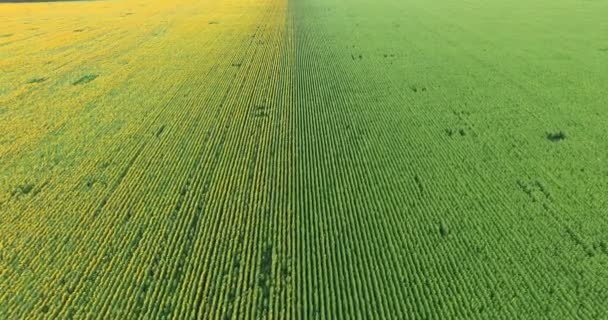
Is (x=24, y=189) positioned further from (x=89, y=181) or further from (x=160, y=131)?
(x=160, y=131)

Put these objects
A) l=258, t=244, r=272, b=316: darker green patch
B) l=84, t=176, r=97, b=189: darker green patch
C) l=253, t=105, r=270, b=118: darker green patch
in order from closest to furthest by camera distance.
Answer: l=258, t=244, r=272, b=316: darker green patch → l=84, t=176, r=97, b=189: darker green patch → l=253, t=105, r=270, b=118: darker green patch

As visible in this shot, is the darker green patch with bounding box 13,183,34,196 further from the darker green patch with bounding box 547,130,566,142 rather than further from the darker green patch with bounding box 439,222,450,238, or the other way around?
the darker green patch with bounding box 547,130,566,142

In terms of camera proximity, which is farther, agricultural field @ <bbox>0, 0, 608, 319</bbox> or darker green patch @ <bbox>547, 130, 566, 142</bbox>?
darker green patch @ <bbox>547, 130, 566, 142</bbox>

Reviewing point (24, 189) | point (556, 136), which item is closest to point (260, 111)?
point (24, 189)

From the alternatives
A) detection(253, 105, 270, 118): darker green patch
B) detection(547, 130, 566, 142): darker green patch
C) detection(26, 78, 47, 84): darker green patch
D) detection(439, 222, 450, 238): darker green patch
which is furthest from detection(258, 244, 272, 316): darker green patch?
detection(26, 78, 47, 84): darker green patch

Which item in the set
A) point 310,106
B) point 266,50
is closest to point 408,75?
point 310,106

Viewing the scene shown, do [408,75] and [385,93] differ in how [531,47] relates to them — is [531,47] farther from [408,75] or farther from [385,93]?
[385,93]
